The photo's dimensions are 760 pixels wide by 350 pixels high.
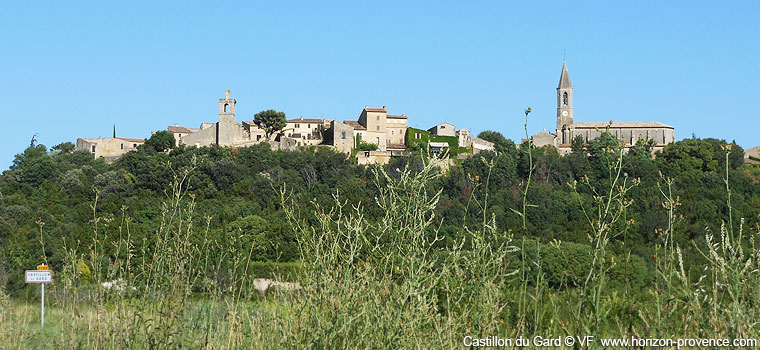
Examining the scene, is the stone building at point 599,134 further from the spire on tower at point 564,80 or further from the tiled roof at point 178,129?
the tiled roof at point 178,129

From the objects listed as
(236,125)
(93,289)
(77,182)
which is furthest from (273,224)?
(93,289)

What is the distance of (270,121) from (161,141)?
7.55 meters

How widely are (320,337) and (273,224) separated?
99.7 ft

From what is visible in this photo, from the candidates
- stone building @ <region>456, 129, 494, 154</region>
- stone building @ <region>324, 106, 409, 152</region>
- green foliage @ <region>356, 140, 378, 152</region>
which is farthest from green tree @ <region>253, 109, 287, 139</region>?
stone building @ <region>456, 129, 494, 154</region>

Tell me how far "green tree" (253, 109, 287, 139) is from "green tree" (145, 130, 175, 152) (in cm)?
632

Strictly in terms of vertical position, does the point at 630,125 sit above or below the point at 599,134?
above

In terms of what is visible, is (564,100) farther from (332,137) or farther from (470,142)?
(332,137)

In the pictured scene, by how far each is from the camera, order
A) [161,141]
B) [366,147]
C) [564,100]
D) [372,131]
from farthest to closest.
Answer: [564,100], [372,131], [366,147], [161,141]

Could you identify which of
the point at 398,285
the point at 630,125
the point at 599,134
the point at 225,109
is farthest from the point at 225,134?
A: the point at 398,285

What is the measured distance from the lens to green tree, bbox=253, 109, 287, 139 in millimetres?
52938

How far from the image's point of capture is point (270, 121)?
5306cm

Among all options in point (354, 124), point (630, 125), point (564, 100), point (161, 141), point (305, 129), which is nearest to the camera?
point (161, 141)

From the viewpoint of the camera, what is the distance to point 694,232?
31.4m

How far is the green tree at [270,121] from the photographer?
52.9 meters
